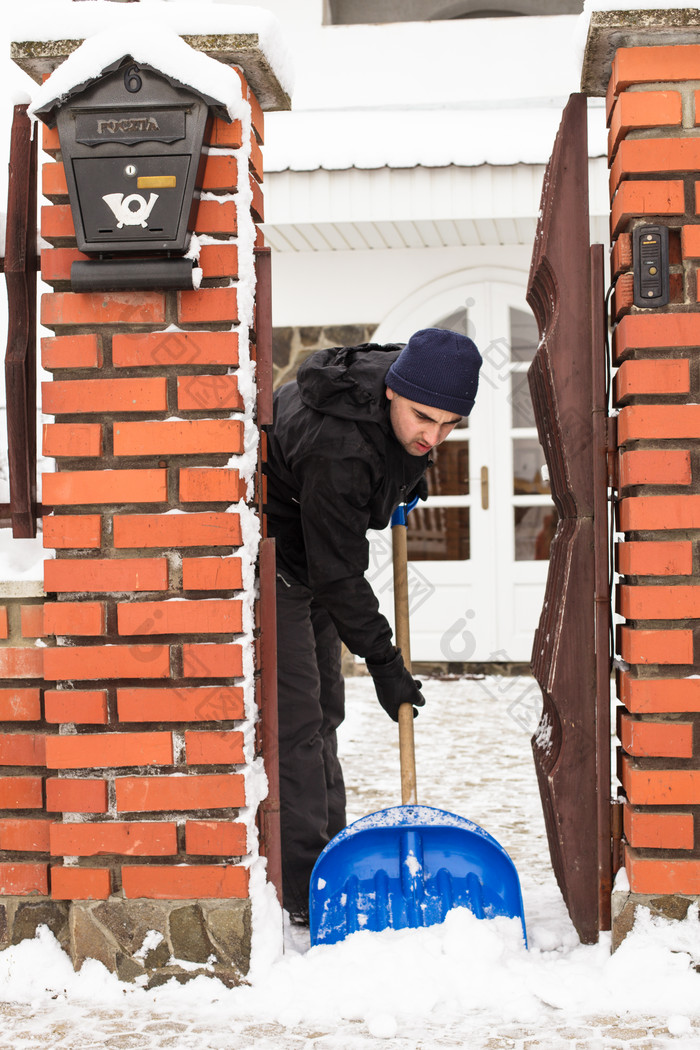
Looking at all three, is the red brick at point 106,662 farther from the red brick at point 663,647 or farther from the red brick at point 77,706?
the red brick at point 663,647

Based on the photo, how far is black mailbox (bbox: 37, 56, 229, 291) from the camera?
2246 mm

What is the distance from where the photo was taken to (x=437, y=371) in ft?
8.41

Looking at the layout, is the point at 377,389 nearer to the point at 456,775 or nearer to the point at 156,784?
the point at 156,784

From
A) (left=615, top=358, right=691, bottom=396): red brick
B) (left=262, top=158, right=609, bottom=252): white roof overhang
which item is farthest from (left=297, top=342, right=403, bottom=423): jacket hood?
(left=262, top=158, right=609, bottom=252): white roof overhang

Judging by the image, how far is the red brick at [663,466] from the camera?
2289 mm

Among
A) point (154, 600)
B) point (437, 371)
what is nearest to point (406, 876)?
point (154, 600)

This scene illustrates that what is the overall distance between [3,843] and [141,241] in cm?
147

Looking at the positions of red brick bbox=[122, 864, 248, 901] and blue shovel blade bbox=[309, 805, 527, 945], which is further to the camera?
blue shovel blade bbox=[309, 805, 527, 945]

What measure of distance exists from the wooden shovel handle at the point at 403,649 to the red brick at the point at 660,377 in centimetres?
89

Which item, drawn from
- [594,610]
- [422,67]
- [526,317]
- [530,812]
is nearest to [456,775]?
[530,812]

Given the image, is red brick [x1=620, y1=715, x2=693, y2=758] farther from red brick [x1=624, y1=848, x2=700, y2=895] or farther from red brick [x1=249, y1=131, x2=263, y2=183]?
red brick [x1=249, y1=131, x2=263, y2=183]

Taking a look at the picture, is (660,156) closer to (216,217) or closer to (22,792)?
(216,217)

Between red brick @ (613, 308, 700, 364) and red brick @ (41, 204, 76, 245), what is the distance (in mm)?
1305

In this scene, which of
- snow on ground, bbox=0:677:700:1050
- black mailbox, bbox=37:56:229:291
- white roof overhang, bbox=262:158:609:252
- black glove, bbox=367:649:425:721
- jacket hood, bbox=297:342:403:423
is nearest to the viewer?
snow on ground, bbox=0:677:700:1050
